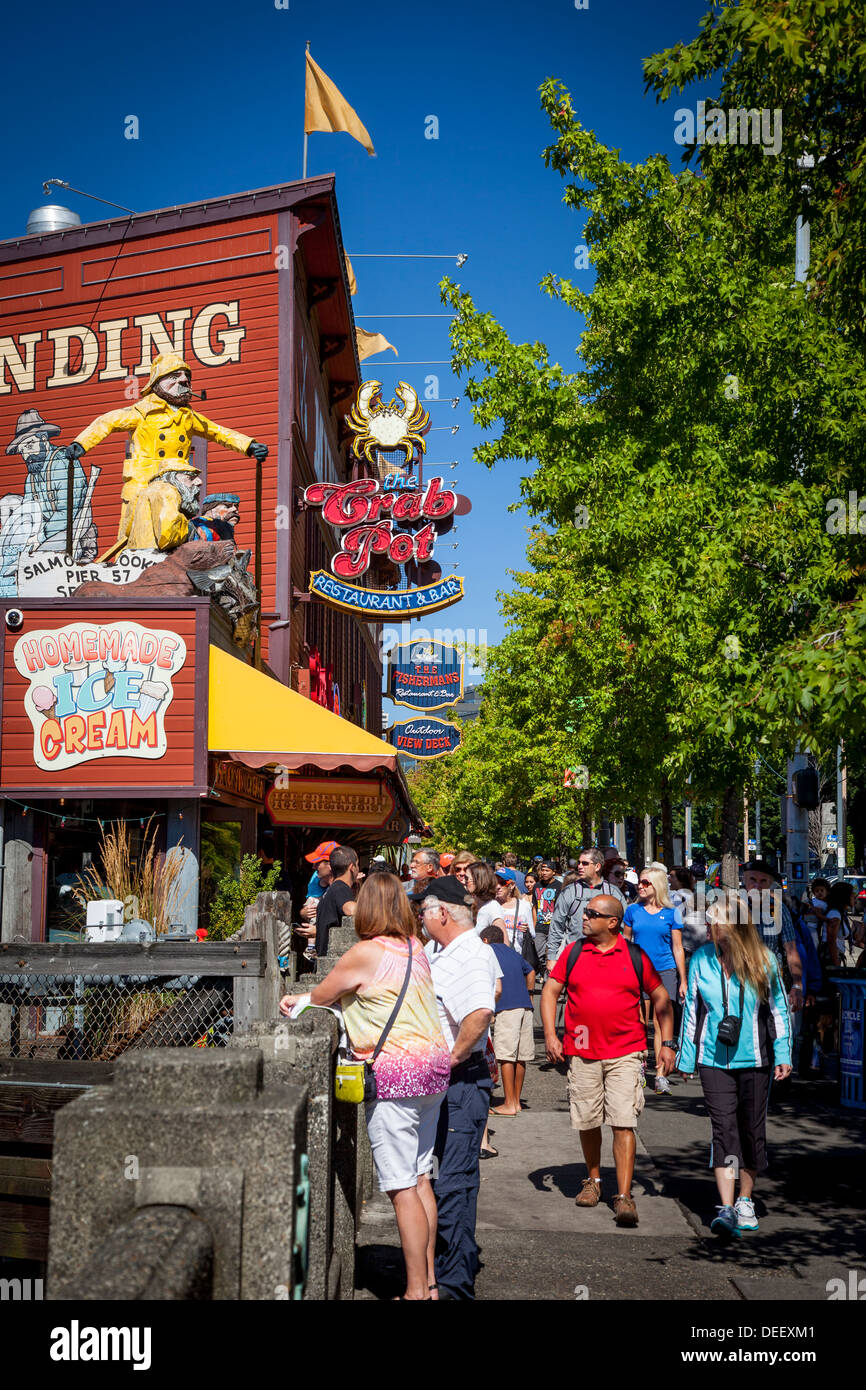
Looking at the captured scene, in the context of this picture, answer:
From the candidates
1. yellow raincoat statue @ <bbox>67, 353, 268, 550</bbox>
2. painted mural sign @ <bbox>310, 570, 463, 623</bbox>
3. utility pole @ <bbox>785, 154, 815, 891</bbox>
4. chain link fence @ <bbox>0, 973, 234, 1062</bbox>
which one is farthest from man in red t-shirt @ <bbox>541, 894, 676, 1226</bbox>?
painted mural sign @ <bbox>310, 570, 463, 623</bbox>

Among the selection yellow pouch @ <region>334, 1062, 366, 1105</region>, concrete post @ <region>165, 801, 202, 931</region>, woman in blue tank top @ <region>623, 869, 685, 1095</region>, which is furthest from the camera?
woman in blue tank top @ <region>623, 869, 685, 1095</region>

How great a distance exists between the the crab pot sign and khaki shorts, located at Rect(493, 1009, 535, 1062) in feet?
30.5

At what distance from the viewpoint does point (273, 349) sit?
711 inches

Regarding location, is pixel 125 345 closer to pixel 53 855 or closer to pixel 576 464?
pixel 576 464

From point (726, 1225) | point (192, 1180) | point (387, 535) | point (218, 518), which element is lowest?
point (726, 1225)

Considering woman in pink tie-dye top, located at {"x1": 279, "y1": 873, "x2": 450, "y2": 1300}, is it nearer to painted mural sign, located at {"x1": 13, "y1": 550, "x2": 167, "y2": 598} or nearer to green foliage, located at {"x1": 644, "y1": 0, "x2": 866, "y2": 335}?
green foliage, located at {"x1": 644, "y1": 0, "x2": 866, "y2": 335}

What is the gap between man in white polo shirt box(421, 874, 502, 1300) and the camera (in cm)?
543

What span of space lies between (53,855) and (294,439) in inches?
323

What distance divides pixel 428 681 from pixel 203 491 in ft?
90.7

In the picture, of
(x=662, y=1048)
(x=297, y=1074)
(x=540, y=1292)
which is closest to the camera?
(x=297, y=1074)

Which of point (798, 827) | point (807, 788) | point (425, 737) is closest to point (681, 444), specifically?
point (807, 788)

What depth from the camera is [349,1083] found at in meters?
4.89

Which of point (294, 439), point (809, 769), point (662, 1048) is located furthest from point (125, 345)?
point (662, 1048)

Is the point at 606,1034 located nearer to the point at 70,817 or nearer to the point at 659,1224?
the point at 659,1224
